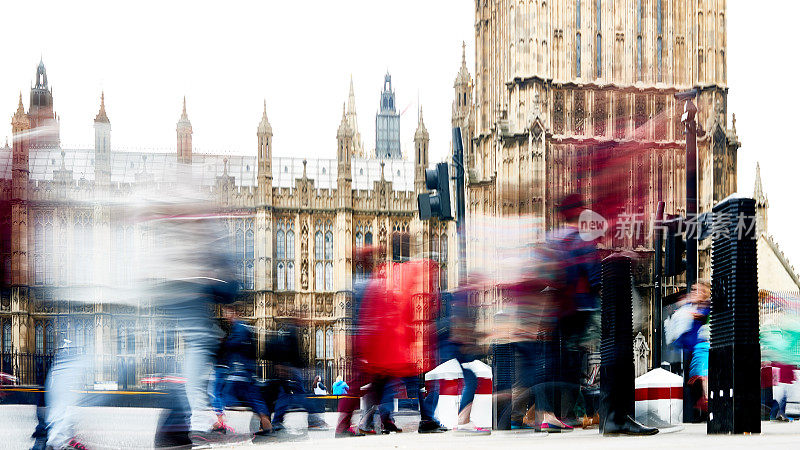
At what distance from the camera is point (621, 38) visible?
42.9 meters

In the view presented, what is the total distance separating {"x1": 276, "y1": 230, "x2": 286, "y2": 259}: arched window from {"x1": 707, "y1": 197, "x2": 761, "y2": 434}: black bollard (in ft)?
127

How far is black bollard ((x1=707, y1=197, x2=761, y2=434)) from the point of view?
29.6ft

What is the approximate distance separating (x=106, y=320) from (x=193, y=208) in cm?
3806

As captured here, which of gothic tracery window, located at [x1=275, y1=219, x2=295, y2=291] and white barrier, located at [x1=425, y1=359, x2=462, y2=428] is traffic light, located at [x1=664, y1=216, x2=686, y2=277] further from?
gothic tracery window, located at [x1=275, y1=219, x2=295, y2=291]

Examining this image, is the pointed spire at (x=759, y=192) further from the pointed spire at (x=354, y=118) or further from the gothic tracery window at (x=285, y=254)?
the pointed spire at (x=354, y=118)

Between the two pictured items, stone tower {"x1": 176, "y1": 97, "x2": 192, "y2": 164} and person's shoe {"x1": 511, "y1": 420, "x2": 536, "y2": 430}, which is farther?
stone tower {"x1": 176, "y1": 97, "x2": 192, "y2": 164}

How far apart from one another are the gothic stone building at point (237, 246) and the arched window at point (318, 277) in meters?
0.04

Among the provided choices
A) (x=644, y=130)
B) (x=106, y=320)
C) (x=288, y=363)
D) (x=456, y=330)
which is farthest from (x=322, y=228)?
(x=288, y=363)

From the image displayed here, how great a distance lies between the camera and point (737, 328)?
29.9 ft

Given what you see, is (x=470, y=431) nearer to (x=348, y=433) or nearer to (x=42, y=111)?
(x=348, y=433)

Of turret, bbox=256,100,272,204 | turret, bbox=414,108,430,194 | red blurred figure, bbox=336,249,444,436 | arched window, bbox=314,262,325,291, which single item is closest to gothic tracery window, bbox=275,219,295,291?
arched window, bbox=314,262,325,291

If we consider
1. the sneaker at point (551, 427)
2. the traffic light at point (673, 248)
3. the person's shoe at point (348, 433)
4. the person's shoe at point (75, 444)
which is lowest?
the person's shoe at point (348, 433)

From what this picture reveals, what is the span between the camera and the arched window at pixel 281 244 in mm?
47362

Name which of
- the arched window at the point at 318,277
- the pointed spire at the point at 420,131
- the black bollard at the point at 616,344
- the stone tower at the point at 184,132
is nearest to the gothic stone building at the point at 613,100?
the pointed spire at the point at 420,131
